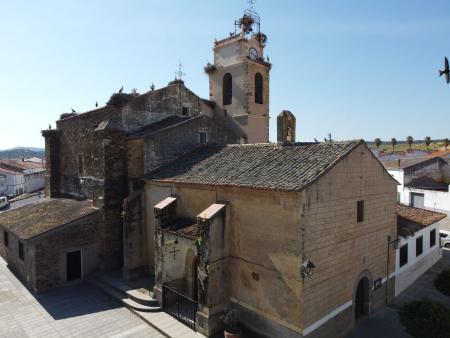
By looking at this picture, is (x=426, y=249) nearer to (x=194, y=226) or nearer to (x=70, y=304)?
(x=194, y=226)

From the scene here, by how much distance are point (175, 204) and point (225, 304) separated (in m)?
4.71

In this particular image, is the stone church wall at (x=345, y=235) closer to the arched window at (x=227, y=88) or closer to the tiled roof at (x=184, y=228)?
the tiled roof at (x=184, y=228)

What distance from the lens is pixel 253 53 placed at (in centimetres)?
2155

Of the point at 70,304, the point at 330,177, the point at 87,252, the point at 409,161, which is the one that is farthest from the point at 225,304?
the point at 409,161

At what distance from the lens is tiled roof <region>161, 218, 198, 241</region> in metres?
12.6

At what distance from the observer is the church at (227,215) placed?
35.2 ft

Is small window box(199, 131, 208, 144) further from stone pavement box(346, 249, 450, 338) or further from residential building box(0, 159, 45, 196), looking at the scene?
residential building box(0, 159, 45, 196)

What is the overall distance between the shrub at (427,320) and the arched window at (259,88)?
603 inches

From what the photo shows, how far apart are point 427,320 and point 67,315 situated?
513 inches

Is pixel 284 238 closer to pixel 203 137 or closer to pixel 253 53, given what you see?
pixel 203 137

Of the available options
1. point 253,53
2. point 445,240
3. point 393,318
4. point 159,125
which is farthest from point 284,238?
point 445,240

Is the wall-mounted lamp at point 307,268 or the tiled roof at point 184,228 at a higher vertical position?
the tiled roof at point 184,228

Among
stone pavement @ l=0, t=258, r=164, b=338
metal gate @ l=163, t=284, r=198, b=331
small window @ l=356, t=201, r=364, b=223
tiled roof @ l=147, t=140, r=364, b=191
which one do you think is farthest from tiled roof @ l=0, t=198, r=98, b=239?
small window @ l=356, t=201, r=364, b=223

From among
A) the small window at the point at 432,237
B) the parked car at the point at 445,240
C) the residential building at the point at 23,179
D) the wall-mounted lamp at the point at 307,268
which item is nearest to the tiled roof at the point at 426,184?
the parked car at the point at 445,240
